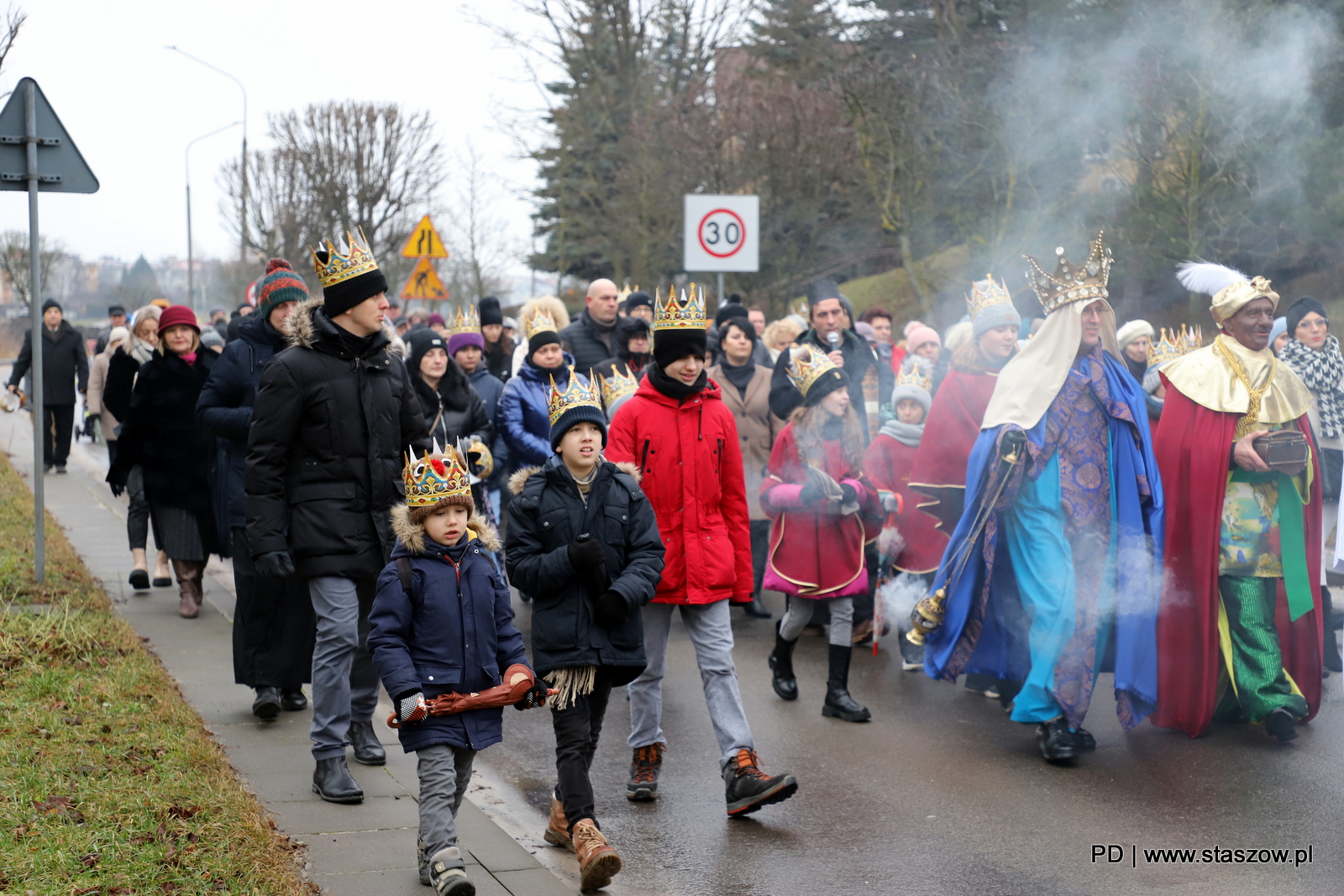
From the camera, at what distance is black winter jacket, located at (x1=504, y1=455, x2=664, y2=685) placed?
538 centimetres

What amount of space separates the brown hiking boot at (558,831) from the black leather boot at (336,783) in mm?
764

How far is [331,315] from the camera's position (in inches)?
230

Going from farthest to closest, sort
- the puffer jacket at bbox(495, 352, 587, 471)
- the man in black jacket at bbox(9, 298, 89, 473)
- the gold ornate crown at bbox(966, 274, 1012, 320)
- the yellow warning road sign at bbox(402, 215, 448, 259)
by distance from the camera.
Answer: the man in black jacket at bbox(9, 298, 89, 473) → the yellow warning road sign at bbox(402, 215, 448, 259) → the puffer jacket at bbox(495, 352, 587, 471) → the gold ornate crown at bbox(966, 274, 1012, 320)

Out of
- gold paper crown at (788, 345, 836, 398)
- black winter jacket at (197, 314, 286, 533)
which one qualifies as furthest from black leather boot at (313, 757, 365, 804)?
gold paper crown at (788, 345, 836, 398)

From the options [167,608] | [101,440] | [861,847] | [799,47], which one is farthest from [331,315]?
[799,47]

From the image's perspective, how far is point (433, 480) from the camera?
4.95 metres

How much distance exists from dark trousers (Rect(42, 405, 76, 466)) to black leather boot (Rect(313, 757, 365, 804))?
12947 mm

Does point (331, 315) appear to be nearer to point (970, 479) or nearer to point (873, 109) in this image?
point (970, 479)

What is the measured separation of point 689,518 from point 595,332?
583 centimetres

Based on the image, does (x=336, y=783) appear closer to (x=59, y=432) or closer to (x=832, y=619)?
(x=832, y=619)

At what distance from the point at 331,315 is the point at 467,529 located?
130 centimetres

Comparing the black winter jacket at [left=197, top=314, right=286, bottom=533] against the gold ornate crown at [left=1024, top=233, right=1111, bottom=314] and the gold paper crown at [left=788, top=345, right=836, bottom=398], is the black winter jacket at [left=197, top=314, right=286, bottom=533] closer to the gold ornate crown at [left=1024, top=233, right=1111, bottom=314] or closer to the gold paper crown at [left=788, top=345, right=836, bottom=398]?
the gold paper crown at [left=788, top=345, right=836, bottom=398]

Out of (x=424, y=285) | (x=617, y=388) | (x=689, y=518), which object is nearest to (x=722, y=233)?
(x=424, y=285)

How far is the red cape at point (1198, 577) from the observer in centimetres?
712
